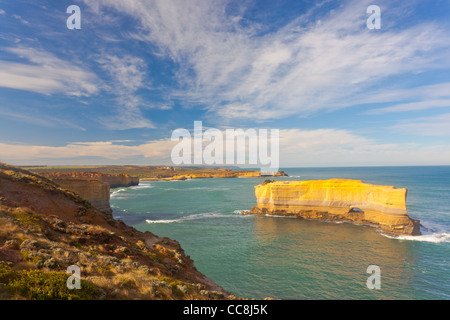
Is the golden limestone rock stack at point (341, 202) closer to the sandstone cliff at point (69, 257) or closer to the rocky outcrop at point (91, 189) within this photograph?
the rocky outcrop at point (91, 189)

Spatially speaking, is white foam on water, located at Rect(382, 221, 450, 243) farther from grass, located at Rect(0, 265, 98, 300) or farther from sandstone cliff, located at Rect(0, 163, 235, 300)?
grass, located at Rect(0, 265, 98, 300)

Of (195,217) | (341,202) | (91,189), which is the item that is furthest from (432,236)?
(91,189)

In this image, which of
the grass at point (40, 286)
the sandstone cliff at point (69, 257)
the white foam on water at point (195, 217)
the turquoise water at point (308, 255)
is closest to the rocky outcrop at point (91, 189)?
the turquoise water at point (308, 255)

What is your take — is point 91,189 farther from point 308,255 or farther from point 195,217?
point 308,255

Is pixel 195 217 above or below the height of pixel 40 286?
below

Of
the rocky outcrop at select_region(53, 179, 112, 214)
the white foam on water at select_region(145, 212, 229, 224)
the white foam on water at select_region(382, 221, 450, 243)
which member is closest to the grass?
the rocky outcrop at select_region(53, 179, 112, 214)
